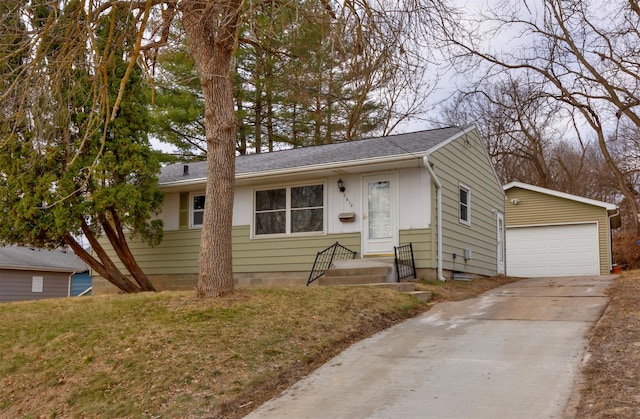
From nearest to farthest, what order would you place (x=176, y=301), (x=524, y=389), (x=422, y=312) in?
(x=524, y=389)
(x=176, y=301)
(x=422, y=312)

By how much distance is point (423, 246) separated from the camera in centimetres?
1202

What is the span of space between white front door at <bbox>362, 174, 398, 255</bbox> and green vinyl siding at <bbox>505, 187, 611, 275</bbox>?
1035cm


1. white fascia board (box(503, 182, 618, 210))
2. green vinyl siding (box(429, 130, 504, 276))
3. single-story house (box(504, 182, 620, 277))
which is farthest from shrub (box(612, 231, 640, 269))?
green vinyl siding (box(429, 130, 504, 276))

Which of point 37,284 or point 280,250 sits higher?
point 280,250

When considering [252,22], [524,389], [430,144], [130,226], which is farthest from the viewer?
[130,226]

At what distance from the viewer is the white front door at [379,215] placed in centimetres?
1246

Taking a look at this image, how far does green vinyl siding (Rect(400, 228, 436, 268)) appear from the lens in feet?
39.1

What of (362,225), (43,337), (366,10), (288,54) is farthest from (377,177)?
(43,337)

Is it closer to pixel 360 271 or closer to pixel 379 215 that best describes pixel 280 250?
pixel 379 215

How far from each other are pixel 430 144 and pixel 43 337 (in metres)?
8.31

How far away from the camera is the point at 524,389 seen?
516cm

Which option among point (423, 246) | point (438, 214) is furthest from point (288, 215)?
point (438, 214)

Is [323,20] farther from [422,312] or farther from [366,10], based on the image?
[422,312]

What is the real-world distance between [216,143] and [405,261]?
5.23m
